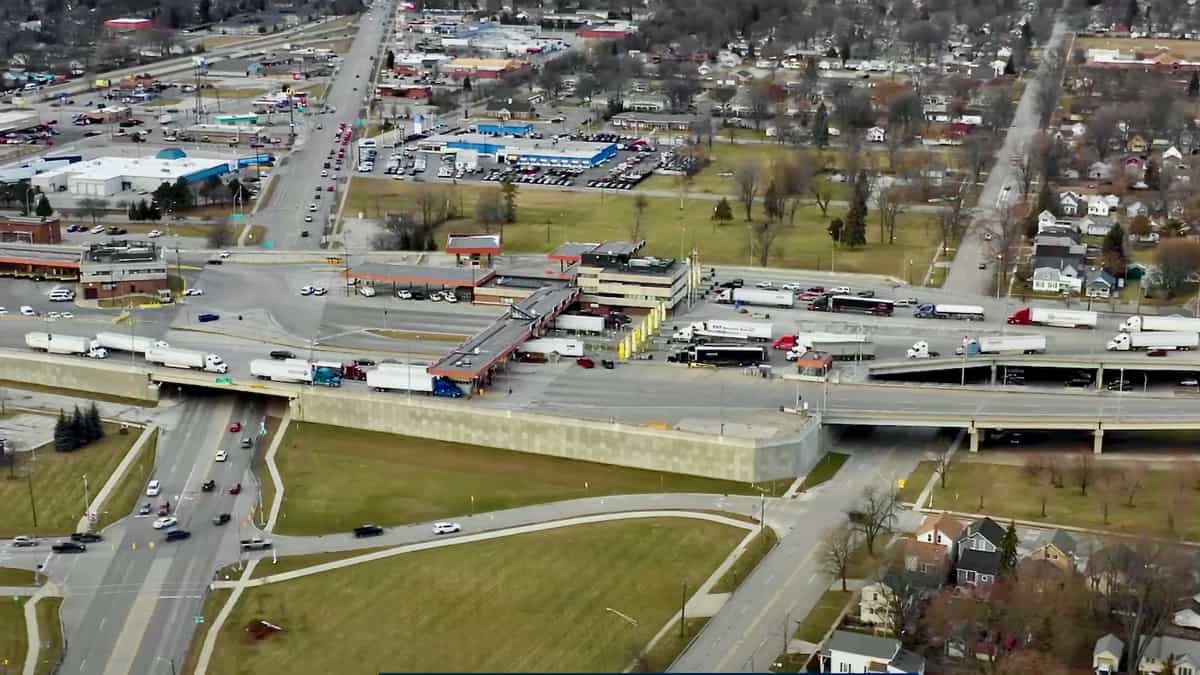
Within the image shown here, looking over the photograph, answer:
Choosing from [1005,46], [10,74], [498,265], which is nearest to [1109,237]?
[498,265]

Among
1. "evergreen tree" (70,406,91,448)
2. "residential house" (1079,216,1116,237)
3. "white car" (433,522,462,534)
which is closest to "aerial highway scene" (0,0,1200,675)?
"white car" (433,522,462,534)

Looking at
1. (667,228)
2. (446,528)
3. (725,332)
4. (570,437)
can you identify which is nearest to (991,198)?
(667,228)

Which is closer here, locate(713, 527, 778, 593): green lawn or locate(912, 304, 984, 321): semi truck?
locate(713, 527, 778, 593): green lawn

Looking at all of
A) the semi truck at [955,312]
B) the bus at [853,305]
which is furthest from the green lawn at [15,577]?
the semi truck at [955,312]

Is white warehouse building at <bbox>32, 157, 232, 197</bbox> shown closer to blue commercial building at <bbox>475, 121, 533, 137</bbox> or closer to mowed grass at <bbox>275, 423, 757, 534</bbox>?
blue commercial building at <bbox>475, 121, 533, 137</bbox>

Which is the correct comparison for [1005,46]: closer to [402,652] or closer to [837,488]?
[837,488]

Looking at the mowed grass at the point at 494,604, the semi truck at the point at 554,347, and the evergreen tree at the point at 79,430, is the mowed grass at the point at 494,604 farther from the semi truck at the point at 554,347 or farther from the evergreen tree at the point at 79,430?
the evergreen tree at the point at 79,430
